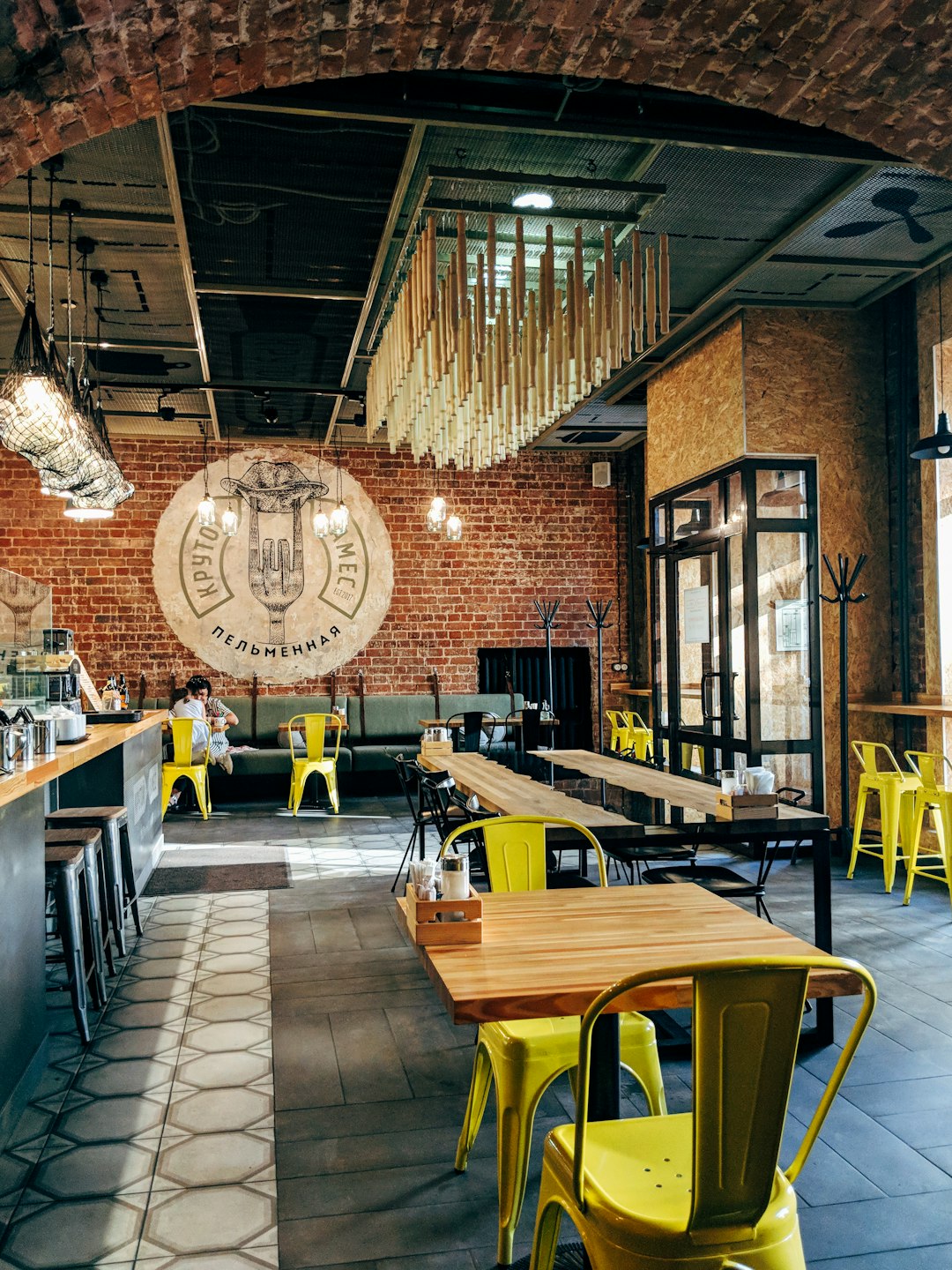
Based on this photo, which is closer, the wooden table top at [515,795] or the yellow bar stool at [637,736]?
the wooden table top at [515,795]

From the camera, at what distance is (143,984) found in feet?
14.7

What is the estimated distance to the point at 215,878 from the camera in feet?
21.7

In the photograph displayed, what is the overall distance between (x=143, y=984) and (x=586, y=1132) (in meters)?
3.10

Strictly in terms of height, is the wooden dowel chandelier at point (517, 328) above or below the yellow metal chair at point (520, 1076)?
above

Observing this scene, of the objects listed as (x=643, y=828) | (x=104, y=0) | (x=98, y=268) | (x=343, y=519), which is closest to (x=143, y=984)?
(x=643, y=828)

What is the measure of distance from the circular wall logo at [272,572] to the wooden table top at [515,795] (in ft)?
17.6

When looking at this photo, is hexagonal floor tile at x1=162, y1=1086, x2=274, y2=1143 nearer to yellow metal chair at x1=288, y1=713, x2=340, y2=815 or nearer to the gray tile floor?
the gray tile floor

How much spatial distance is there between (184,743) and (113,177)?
16.5ft

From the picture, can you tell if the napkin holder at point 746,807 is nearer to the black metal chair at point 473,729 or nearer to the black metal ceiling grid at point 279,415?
the black metal chair at point 473,729

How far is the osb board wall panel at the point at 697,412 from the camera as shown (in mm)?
7293

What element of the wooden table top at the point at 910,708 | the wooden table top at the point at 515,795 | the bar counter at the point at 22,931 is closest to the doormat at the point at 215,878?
the wooden table top at the point at 515,795

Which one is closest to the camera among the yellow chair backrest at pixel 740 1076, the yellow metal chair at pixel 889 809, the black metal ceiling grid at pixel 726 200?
the yellow chair backrest at pixel 740 1076

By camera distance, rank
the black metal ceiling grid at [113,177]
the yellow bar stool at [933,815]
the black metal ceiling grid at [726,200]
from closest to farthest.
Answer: the black metal ceiling grid at [113,177] → the black metal ceiling grid at [726,200] → the yellow bar stool at [933,815]

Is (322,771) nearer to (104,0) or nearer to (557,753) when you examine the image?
(557,753)
